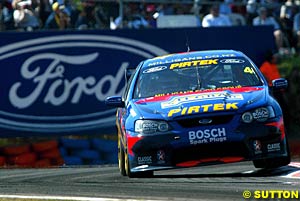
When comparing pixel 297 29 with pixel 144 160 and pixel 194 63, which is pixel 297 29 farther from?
pixel 144 160

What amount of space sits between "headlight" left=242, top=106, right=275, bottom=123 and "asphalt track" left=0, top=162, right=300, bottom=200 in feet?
1.88

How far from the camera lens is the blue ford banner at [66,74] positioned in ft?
50.9

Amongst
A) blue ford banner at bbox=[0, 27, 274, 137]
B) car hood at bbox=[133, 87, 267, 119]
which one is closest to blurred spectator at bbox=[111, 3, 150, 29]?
blue ford banner at bbox=[0, 27, 274, 137]

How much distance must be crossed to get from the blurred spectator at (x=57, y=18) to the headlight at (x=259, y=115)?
757 centimetres

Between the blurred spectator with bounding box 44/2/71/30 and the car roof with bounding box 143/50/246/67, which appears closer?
the car roof with bounding box 143/50/246/67

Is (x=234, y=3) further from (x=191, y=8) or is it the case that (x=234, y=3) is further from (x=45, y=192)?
(x=45, y=192)

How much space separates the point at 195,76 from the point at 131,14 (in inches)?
272

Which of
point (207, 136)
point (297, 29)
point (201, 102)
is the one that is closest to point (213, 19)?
point (297, 29)

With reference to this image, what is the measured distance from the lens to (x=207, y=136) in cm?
908

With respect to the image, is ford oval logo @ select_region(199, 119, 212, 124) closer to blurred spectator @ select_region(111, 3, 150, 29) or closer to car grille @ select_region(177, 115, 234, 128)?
car grille @ select_region(177, 115, 234, 128)

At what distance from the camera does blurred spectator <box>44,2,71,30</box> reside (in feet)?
53.1

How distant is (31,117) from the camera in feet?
51.2

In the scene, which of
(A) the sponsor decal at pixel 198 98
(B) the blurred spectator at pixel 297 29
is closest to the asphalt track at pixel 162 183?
(A) the sponsor decal at pixel 198 98

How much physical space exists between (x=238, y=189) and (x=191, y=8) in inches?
403
